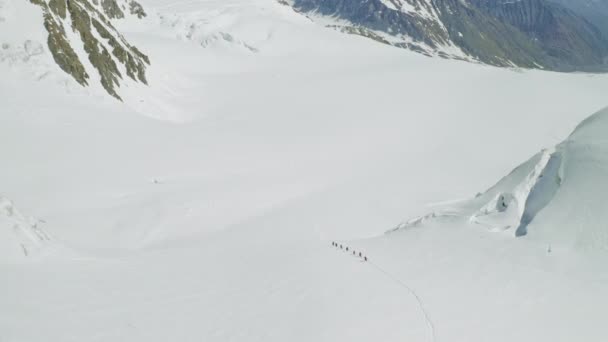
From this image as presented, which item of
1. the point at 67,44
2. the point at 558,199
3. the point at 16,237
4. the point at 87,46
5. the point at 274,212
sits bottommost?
the point at 274,212

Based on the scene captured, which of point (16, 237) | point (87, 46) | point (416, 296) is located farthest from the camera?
point (87, 46)

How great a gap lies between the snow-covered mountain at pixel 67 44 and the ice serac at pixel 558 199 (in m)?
35.3

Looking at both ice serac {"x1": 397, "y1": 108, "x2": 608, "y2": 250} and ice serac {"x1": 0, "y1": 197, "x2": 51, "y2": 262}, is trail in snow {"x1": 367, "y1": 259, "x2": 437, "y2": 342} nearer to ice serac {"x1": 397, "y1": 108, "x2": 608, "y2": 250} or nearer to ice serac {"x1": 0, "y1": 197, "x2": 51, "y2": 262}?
Result: ice serac {"x1": 397, "y1": 108, "x2": 608, "y2": 250}

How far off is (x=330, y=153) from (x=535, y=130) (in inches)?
1388

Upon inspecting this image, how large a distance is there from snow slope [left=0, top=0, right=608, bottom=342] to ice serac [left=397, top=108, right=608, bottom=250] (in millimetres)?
570

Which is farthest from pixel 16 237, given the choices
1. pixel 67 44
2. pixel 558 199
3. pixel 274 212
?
pixel 67 44

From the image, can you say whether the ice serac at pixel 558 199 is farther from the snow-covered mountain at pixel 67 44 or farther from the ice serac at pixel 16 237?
the snow-covered mountain at pixel 67 44

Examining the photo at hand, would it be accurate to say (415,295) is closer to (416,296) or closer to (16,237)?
(416,296)

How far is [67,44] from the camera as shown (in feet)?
141

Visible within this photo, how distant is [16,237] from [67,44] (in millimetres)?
31445

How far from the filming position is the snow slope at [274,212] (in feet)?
50.0

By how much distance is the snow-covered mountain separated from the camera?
38966 mm

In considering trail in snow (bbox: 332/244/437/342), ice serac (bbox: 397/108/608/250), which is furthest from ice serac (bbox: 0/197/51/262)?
ice serac (bbox: 397/108/608/250)

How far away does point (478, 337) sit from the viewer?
14273 millimetres
